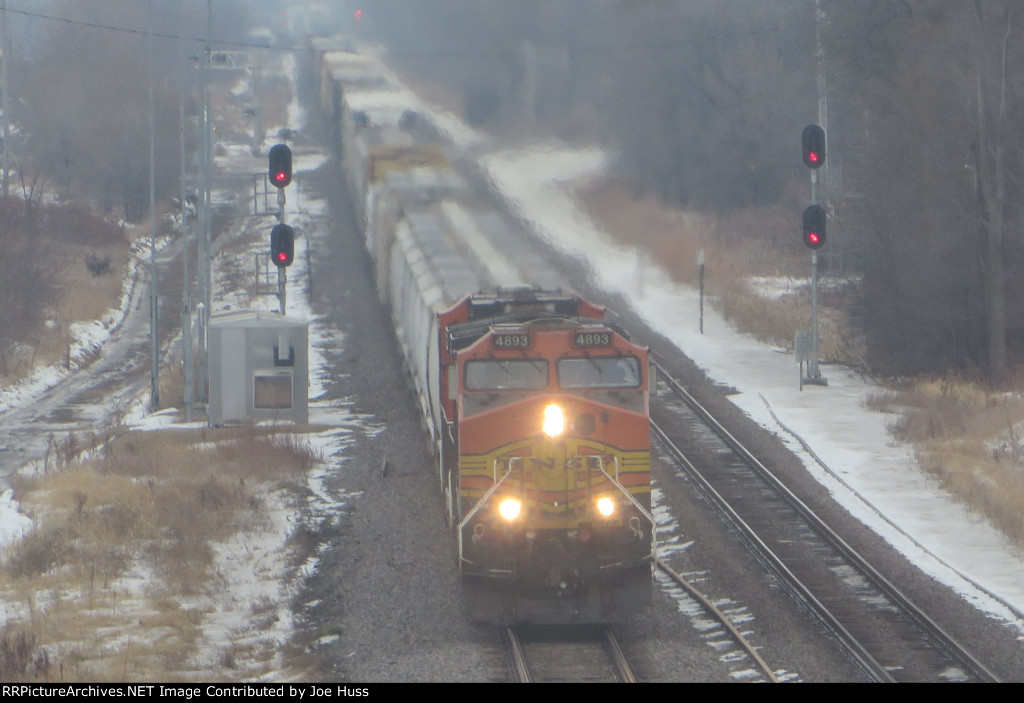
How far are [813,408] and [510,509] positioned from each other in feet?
50.5

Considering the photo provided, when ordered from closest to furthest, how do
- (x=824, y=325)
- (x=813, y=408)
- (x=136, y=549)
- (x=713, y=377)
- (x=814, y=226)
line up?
(x=136, y=549), (x=813, y=408), (x=814, y=226), (x=713, y=377), (x=824, y=325)

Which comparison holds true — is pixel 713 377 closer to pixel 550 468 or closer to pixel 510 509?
pixel 550 468

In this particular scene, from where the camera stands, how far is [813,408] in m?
27.2

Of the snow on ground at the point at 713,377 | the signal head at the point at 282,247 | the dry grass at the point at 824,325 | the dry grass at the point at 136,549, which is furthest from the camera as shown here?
the signal head at the point at 282,247

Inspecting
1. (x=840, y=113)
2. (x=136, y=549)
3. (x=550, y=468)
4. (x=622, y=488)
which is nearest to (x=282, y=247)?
(x=136, y=549)

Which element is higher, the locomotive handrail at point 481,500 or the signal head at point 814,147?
the signal head at point 814,147

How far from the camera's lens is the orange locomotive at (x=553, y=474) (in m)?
13.4

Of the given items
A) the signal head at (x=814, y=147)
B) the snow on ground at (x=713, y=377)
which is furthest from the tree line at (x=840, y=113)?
the signal head at (x=814, y=147)

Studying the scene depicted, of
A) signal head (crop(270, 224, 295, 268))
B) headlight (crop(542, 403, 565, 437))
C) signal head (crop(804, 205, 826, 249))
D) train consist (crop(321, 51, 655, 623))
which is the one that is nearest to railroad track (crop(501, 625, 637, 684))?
train consist (crop(321, 51, 655, 623))

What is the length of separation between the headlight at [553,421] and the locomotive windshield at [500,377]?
326 mm

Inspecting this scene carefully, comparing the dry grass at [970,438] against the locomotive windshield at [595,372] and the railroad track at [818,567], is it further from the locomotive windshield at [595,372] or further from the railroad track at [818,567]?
the locomotive windshield at [595,372]

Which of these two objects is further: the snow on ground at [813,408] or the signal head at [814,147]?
the signal head at [814,147]

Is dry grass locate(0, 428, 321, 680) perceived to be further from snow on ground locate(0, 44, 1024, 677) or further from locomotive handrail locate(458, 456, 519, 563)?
locomotive handrail locate(458, 456, 519, 563)
